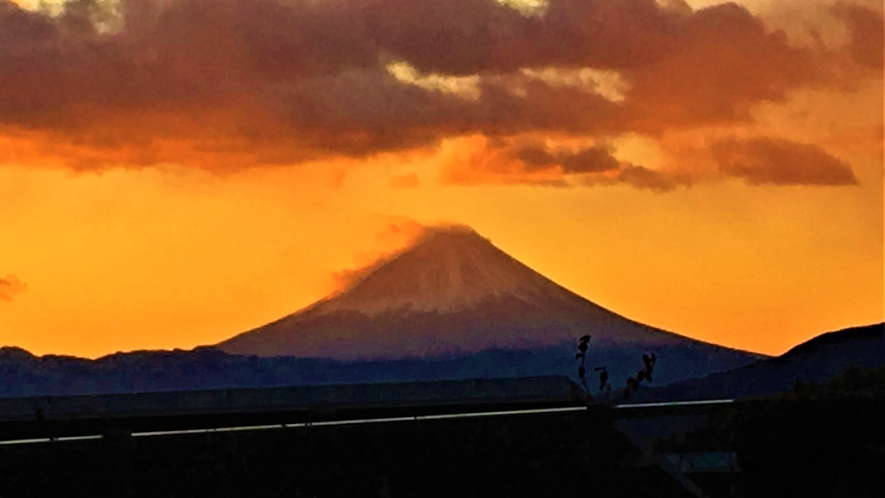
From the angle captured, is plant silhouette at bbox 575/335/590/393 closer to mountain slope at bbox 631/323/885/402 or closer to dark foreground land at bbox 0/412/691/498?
dark foreground land at bbox 0/412/691/498

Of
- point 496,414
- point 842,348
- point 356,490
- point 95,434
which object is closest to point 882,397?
point 496,414

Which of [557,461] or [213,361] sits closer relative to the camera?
[557,461]

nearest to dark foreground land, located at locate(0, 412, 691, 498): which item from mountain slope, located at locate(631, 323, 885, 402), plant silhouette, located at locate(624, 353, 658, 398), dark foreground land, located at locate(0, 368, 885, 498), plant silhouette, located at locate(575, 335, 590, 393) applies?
dark foreground land, located at locate(0, 368, 885, 498)

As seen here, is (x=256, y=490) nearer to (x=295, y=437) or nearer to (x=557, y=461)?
(x=295, y=437)

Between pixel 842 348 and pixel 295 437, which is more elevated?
pixel 842 348

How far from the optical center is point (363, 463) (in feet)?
17.7

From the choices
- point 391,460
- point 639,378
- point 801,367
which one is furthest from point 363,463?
point 801,367

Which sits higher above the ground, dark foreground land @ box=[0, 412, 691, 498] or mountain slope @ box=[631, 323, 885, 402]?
mountain slope @ box=[631, 323, 885, 402]

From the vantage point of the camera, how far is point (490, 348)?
5228 centimetres

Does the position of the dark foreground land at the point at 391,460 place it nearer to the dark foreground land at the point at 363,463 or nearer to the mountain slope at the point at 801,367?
the dark foreground land at the point at 363,463

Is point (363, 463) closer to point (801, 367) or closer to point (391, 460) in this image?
point (391, 460)

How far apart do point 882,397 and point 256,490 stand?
2.79 metres

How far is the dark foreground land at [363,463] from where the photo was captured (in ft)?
16.4

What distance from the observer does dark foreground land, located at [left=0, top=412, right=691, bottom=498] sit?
16.4 ft
